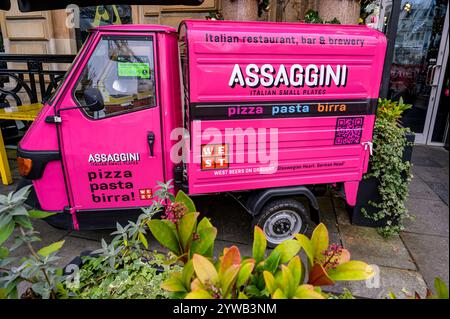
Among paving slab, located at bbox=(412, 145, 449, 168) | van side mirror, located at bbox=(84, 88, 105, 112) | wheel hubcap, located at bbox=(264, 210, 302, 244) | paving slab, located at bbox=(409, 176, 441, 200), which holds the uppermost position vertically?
van side mirror, located at bbox=(84, 88, 105, 112)

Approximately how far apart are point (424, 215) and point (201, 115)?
3423mm

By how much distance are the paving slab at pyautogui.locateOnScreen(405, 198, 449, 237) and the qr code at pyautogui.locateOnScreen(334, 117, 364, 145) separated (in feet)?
4.78

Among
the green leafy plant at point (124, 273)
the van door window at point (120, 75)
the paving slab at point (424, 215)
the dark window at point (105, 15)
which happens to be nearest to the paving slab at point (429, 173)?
the paving slab at point (424, 215)

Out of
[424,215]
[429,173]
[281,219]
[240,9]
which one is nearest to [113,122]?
[281,219]

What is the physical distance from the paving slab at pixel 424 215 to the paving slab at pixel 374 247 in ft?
1.22

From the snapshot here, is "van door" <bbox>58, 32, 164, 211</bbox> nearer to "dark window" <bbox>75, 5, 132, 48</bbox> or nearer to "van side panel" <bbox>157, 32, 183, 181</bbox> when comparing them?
"van side panel" <bbox>157, 32, 183, 181</bbox>

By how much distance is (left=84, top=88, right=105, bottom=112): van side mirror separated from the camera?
2736mm

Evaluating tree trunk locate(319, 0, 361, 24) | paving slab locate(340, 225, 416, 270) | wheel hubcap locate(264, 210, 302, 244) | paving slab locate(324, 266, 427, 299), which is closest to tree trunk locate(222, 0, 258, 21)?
tree trunk locate(319, 0, 361, 24)

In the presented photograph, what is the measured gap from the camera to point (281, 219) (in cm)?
347

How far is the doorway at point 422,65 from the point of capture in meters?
7.03

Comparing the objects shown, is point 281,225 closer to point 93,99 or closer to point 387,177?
point 387,177

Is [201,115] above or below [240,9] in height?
below

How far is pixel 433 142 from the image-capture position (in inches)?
299
